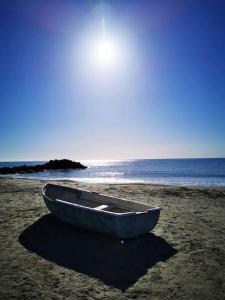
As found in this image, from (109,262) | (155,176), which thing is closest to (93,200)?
(109,262)

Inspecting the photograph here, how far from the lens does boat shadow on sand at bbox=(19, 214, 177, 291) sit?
5328 millimetres

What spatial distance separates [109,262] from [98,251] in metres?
0.74

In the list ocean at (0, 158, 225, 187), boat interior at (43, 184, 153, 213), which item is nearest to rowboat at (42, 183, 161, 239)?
boat interior at (43, 184, 153, 213)

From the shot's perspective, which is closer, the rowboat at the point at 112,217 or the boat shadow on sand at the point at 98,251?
the boat shadow on sand at the point at 98,251

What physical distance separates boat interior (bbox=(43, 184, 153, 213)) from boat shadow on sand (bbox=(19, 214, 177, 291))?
129 cm

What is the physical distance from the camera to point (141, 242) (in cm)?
711

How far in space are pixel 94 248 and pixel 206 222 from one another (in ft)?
15.2

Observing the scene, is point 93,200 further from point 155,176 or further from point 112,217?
point 155,176

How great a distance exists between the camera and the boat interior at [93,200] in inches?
349

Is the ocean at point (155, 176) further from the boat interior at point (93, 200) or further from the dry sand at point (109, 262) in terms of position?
the dry sand at point (109, 262)

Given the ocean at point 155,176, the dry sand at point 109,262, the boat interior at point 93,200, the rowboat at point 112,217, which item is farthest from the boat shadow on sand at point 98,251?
the ocean at point 155,176

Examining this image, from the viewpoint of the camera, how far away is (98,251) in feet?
21.4

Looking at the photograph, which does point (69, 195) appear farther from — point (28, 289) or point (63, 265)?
point (28, 289)

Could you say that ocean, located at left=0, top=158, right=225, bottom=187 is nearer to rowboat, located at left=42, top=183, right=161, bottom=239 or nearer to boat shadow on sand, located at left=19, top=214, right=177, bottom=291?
rowboat, located at left=42, top=183, right=161, bottom=239
